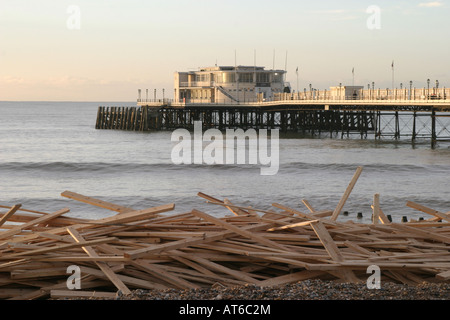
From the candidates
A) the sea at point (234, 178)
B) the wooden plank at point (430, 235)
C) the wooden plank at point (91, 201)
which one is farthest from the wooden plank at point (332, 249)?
the sea at point (234, 178)

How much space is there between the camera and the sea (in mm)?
22859

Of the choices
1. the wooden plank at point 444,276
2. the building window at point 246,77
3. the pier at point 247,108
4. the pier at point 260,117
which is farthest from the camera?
the building window at point 246,77

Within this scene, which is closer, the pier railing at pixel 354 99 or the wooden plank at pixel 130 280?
the wooden plank at pixel 130 280

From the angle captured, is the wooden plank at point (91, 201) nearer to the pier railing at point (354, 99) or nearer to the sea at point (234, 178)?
the sea at point (234, 178)

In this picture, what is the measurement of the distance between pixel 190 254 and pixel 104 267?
0.75 m

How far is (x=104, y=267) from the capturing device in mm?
5789

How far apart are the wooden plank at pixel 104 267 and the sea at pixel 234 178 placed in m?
12.6

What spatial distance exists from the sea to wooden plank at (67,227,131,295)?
12.6 m

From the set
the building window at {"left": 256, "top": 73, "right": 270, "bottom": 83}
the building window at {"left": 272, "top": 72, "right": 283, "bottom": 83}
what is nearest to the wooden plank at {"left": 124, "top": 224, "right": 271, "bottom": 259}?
the building window at {"left": 256, "top": 73, "right": 270, "bottom": 83}

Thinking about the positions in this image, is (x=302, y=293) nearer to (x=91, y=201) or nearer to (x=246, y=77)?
(x=91, y=201)

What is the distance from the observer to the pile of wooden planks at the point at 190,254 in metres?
5.80

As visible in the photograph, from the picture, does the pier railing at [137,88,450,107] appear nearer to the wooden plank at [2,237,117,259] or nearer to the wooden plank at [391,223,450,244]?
the wooden plank at [391,223,450,244]
